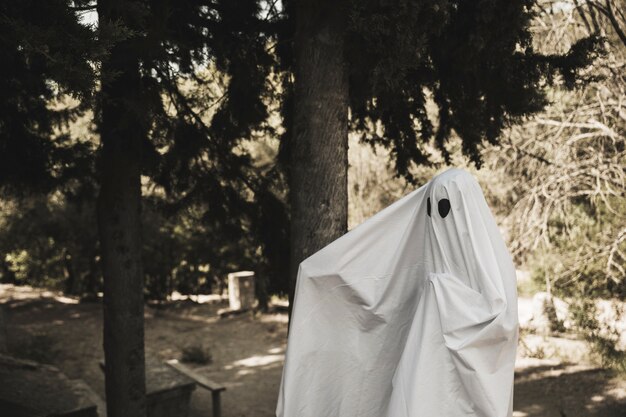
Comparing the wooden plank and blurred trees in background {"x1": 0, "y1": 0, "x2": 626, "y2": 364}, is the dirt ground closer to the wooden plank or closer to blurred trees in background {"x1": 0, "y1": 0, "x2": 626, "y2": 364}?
the wooden plank

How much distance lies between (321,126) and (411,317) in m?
1.46

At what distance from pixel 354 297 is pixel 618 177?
7.72 meters

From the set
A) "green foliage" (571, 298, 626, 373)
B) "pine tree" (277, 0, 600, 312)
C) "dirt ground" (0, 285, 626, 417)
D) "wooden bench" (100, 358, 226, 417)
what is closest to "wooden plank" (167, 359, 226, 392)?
"wooden bench" (100, 358, 226, 417)

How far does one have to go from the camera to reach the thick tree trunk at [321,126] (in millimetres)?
3703

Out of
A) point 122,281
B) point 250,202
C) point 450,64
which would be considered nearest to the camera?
point 450,64

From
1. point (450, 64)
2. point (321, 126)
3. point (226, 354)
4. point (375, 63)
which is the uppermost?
point (450, 64)

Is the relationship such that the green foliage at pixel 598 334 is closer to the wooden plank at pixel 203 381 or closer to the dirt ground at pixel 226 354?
the dirt ground at pixel 226 354

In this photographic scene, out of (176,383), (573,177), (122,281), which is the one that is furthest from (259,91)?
(573,177)

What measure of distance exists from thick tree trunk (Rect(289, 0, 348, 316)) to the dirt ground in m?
4.53

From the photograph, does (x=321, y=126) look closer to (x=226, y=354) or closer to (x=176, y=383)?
(x=176, y=383)

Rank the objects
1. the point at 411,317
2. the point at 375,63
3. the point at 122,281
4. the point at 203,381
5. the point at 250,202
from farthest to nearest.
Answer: the point at 203,381 → the point at 250,202 → the point at 122,281 → the point at 375,63 → the point at 411,317

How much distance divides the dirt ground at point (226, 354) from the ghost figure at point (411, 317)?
15.7 ft

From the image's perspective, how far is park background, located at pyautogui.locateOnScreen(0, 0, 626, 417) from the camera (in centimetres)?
515

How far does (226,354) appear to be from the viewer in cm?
1012
